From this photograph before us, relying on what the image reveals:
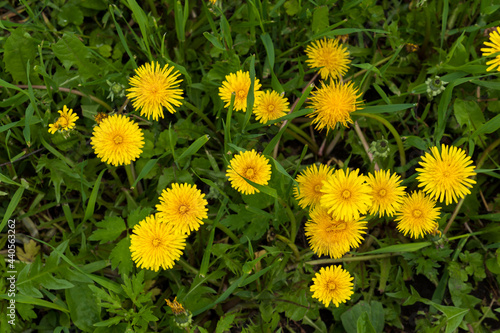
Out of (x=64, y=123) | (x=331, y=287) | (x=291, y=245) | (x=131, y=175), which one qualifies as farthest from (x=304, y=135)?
(x=64, y=123)

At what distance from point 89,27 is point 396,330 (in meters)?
2.44

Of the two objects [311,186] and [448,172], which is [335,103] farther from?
[448,172]

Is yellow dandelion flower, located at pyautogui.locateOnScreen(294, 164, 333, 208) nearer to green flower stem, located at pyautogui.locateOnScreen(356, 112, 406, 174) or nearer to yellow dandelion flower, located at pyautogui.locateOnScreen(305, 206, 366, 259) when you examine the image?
yellow dandelion flower, located at pyautogui.locateOnScreen(305, 206, 366, 259)

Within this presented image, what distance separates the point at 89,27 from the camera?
8.05 feet

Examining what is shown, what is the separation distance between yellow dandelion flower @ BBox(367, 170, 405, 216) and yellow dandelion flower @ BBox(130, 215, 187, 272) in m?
0.86

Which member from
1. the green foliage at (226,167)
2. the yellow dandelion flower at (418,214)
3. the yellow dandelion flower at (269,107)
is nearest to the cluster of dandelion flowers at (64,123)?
the green foliage at (226,167)

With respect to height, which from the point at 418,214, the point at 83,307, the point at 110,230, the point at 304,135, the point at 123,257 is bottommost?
the point at 83,307

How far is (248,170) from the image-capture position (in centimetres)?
177

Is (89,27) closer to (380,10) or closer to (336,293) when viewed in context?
(380,10)

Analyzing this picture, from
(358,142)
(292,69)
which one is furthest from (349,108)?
(292,69)

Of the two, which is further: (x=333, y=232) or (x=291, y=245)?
(x=291, y=245)

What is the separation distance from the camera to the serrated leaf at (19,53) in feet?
6.95

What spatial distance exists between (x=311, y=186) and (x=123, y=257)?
0.93 meters

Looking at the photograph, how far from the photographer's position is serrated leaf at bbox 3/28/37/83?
2.12 meters
